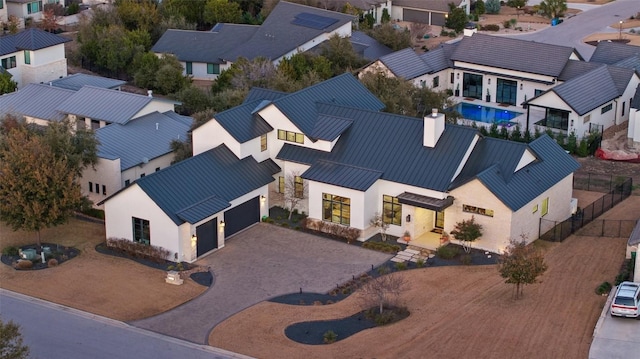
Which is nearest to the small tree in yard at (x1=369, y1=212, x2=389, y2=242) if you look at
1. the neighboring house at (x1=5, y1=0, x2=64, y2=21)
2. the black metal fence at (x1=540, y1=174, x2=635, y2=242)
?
the black metal fence at (x1=540, y1=174, x2=635, y2=242)

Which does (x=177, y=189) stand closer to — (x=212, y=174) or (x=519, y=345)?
(x=212, y=174)

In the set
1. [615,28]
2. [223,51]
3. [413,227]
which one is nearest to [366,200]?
[413,227]

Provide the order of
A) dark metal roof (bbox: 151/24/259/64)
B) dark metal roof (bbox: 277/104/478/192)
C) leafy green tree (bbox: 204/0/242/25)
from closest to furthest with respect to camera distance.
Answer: dark metal roof (bbox: 277/104/478/192), dark metal roof (bbox: 151/24/259/64), leafy green tree (bbox: 204/0/242/25)

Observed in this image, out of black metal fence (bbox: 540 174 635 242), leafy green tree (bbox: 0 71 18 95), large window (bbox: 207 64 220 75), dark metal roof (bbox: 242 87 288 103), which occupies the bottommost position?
black metal fence (bbox: 540 174 635 242)

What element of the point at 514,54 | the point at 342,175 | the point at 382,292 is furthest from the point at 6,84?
the point at 382,292

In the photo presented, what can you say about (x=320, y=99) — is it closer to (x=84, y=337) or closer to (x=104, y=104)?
(x=104, y=104)

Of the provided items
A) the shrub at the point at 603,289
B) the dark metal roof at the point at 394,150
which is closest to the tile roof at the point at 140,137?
the dark metal roof at the point at 394,150

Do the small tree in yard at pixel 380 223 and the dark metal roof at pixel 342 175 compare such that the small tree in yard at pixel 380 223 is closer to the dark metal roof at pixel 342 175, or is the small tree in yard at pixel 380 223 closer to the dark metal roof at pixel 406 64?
the dark metal roof at pixel 342 175

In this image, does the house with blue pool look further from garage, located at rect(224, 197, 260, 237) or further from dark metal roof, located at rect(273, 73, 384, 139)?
garage, located at rect(224, 197, 260, 237)
